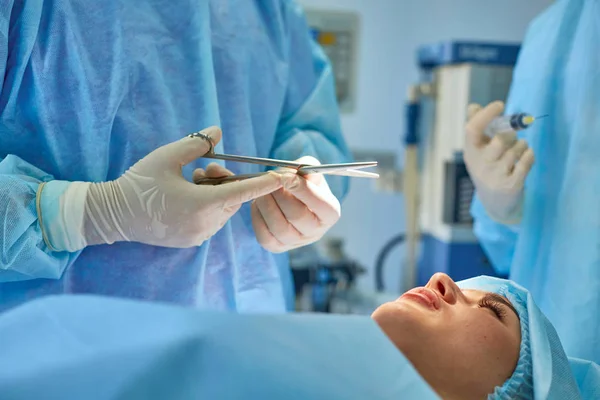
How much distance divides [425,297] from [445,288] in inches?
2.3

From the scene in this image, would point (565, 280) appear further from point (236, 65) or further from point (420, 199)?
point (420, 199)

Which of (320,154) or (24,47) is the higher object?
(24,47)

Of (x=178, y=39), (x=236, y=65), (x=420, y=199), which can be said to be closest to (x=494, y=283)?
(x=236, y=65)

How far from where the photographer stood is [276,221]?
1.14 metres

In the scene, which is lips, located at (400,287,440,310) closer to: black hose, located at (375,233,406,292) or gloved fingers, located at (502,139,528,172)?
gloved fingers, located at (502,139,528,172)

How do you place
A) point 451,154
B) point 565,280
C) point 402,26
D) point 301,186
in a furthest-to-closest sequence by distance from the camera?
point 402,26
point 451,154
point 565,280
point 301,186

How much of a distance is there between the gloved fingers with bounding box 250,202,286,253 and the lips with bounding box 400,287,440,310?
0.98 feet

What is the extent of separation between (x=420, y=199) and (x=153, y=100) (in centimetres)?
156

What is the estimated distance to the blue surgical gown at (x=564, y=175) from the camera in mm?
1160

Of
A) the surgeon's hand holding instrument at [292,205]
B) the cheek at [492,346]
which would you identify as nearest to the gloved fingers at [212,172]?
the surgeon's hand holding instrument at [292,205]

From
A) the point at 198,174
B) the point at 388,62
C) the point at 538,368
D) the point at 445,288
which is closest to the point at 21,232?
the point at 198,174

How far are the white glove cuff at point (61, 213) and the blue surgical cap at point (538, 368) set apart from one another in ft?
2.42

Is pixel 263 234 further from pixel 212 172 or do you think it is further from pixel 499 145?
pixel 499 145

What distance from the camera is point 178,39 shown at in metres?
1.10
